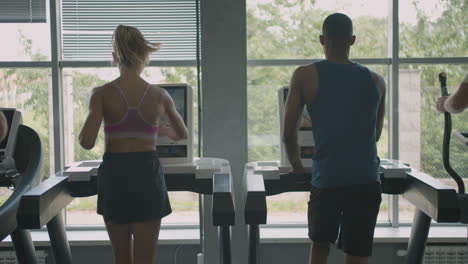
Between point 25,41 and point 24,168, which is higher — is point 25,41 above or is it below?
above

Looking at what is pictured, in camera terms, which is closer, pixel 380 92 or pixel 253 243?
pixel 380 92

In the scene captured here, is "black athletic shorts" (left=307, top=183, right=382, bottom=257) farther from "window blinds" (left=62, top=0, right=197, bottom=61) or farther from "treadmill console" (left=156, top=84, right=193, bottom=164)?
"window blinds" (left=62, top=0, right=197, bottom=61)

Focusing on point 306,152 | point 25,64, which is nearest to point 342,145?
point 306,152

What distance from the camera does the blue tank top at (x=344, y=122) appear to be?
7.25 feet

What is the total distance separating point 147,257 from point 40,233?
1790mm

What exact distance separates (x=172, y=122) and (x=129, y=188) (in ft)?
1.47

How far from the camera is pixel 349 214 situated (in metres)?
2.24

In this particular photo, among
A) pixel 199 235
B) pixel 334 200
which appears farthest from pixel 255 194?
pixel 199 235

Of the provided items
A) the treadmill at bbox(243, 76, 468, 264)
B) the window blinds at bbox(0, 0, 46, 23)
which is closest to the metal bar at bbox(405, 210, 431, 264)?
the treadmill at bbox(243, 76, 468, 264)

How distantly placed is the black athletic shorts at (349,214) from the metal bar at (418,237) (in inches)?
27.8

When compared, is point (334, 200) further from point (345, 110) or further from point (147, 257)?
point (147, 257)

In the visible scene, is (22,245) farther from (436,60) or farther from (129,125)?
(436,60)

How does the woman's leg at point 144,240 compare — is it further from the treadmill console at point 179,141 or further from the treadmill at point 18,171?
the treadmill at point 18,171

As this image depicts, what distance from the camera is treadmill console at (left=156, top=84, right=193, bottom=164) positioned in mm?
2938
